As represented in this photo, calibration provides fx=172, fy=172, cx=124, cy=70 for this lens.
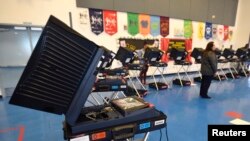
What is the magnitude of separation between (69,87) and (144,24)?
6408mm

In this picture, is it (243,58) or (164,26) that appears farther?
(243,58)

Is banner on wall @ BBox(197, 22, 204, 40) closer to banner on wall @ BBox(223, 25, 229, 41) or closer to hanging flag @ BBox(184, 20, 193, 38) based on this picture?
hanging flag @ BBox(184, 20, 193, 38)

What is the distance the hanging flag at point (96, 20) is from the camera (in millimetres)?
5910

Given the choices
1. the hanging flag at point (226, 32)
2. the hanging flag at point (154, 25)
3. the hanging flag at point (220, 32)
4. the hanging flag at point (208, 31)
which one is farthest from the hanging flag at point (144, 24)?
the hanging flag at point (226, 32)

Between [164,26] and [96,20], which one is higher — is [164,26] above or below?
below

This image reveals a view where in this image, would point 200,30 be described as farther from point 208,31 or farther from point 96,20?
point 96,20

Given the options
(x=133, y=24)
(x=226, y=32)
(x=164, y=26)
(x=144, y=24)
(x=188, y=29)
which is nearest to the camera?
(x=133, y=24)

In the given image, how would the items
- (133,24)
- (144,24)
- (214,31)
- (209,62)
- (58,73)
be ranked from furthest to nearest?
(214,31) < (144,24) < (133,24) < (209,62) < (58,73)

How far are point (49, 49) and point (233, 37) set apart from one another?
11.9 meters

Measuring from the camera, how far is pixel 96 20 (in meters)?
6.03

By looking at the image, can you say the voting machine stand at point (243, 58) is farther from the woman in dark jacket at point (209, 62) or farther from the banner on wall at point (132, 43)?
the woman in dark jacket at point (209, 62)

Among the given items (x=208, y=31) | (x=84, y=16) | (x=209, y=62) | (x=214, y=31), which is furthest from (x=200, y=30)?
(x=84, y=16)

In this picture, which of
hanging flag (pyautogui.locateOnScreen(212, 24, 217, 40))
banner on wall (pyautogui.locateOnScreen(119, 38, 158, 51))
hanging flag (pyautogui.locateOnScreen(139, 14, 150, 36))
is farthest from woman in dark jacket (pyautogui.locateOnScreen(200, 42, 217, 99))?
hanging flag (pyautogui.locateOnScreen(212, 24, 217, 40))

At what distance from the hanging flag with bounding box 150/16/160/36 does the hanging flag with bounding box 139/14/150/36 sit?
0.17 meters
